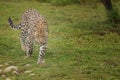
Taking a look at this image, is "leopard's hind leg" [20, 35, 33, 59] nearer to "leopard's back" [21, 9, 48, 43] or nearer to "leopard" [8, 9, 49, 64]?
"leopard" [8, 9, 49, 64]

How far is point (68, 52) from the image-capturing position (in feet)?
39.8

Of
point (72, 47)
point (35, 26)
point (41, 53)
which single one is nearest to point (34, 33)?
point (35, 26)

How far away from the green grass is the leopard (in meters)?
0.25

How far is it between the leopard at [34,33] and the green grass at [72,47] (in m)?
0.25

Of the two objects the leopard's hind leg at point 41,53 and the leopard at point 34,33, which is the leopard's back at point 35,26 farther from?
the leopard's hind leg at point 41,53

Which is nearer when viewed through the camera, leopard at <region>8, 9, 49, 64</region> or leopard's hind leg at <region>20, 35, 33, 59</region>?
leopard at <region>8, 9, 49, 64</region>

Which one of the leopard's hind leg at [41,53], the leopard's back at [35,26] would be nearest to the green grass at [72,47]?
the leopard's hind leg at [41,53]

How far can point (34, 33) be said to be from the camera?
1106 cm

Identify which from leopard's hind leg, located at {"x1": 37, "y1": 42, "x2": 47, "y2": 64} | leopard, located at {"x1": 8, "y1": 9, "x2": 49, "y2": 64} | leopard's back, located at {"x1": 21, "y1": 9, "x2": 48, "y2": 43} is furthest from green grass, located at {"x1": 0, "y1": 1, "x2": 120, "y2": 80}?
leopard's back, located at {"x1": 21, "y1": 9, "x2": 48, "y2": 43}

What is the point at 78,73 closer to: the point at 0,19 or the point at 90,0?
the point at 0,19

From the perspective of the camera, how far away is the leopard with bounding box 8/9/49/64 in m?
10.7

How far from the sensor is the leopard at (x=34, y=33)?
10680 mm

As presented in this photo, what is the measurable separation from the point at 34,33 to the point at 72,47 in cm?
210

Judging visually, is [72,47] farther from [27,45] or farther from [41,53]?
[41,53]
